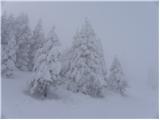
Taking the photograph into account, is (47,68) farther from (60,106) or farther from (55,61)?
(60,106)

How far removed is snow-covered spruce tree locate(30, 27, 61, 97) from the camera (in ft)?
79.2

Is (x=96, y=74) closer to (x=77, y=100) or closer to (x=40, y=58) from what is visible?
(x=77, y=100)

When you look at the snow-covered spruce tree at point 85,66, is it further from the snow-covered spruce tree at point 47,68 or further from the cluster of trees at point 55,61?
the snow-covered spruce tree at point 47,68

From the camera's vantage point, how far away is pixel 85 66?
98.9ft

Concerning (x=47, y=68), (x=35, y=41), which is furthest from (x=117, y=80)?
(x=35, y=41)

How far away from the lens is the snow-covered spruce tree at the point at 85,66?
29.4 meters

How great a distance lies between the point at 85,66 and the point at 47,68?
24.1 ft

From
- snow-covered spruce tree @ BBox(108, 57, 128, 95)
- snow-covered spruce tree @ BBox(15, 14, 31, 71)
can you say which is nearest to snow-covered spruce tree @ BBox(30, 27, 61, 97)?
snow-covered spruce tree @ BBox(108, 57, 128, 95)

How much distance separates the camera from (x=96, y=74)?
3003 cm

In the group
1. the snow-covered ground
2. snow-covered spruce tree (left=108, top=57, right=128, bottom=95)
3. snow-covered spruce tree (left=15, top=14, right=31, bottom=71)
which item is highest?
snow-covered spruce tree (left=15, top=14, right=31, bottom=71)

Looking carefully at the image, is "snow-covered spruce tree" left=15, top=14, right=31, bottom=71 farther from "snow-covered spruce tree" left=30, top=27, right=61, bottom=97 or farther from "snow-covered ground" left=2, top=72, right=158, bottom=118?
"snow-covered spruce tree" left=30, top=27, right=61, bottom=97

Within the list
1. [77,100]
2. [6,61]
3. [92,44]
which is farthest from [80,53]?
[6,61]

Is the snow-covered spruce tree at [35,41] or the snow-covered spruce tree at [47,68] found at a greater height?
the snow-covered spruce tree at [35,41]

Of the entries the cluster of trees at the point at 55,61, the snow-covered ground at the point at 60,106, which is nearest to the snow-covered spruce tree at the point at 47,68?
the cluster of trees at the point at 55,61
